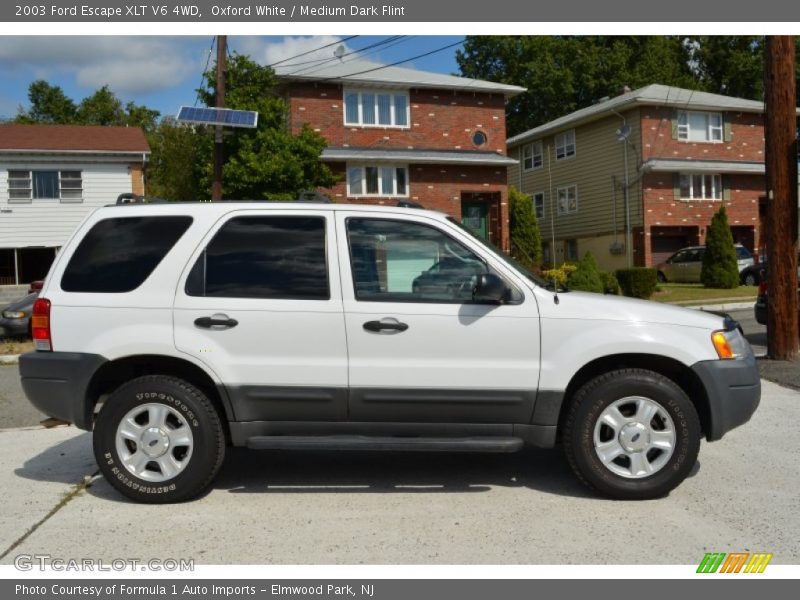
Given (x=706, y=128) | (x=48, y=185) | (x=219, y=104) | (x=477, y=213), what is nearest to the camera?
(x=219, y=104)

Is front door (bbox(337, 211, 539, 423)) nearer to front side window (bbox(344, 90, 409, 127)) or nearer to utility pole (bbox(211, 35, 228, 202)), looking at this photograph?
utility pole (bbox(211, 35, 228, 202))

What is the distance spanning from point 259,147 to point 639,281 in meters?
11.5

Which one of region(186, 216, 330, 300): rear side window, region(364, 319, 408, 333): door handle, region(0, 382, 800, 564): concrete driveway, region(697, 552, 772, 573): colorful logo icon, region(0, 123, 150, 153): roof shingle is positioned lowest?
region(697, 552, 772, 573): colorful logo icon

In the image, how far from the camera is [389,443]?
4879 millimetres

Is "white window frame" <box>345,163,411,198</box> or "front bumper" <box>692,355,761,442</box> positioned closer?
"front bumper" <box>692,355,761,442</box>

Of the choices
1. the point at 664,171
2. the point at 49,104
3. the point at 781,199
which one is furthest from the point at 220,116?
the point at 49,104

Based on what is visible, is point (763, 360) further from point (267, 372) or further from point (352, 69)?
point (352, 69)

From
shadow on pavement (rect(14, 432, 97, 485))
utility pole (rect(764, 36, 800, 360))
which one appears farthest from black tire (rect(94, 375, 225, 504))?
utility pole (rect(764, 36, 800, 360))

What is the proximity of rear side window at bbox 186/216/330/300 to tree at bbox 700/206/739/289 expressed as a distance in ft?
73.5

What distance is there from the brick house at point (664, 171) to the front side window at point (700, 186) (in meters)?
0.04

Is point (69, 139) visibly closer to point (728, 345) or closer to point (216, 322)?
point (216, 322)

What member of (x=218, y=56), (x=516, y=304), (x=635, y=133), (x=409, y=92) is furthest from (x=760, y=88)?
(x=516, y=304)

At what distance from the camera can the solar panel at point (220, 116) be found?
50.2 ft

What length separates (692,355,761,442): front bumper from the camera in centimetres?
488
